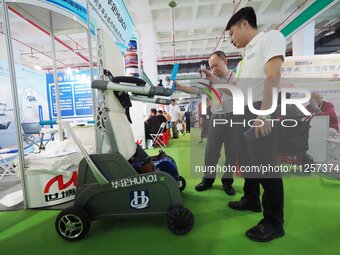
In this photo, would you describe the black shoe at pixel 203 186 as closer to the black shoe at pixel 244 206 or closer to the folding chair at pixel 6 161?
the black shoe at pixel 244 206

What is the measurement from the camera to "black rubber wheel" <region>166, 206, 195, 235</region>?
4.15 ft

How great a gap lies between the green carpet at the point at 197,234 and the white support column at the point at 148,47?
4963 millimetres

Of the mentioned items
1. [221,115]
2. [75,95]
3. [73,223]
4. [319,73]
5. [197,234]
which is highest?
[319,73]

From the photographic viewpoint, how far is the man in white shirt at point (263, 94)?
1106 millimetres

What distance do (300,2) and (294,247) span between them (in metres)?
6.69

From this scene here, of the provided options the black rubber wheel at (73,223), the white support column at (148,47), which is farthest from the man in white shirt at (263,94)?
the white support column at (148,47)

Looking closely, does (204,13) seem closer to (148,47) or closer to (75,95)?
(148,47)

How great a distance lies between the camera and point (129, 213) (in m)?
1.30

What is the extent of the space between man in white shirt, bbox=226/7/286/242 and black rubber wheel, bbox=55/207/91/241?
1.11 metres

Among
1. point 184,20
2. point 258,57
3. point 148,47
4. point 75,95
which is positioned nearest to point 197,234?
point 258,57

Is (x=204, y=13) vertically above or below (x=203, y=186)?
above

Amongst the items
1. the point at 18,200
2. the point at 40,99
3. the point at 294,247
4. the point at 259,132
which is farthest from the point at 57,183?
the point at 40,99

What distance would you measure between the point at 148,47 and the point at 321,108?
4.88m

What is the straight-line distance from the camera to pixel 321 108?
116 inches
